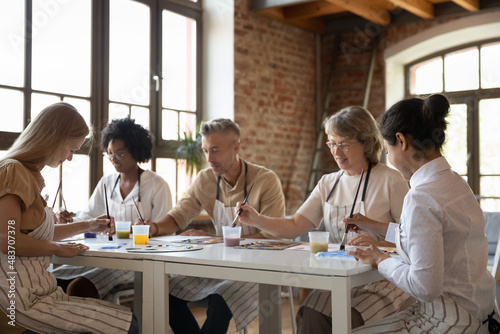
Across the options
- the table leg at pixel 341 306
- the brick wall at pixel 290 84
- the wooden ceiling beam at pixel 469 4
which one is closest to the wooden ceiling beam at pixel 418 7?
the brick wall at pixel 290 84

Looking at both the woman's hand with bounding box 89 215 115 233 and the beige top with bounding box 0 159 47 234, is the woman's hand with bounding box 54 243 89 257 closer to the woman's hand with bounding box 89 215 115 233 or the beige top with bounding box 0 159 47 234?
the beige top with bounding box 0 159 47 234

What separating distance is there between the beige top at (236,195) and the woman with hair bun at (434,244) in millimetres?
1372

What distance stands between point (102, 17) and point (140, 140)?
209cm

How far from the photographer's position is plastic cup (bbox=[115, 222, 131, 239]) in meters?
3.08

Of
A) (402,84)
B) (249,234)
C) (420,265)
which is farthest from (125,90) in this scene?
(420,265)

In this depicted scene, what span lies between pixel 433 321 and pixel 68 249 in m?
1.51

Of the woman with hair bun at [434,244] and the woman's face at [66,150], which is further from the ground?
the woman's face at [66,150]

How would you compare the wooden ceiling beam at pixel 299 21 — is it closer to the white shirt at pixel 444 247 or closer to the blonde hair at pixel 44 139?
the blonde hair at pixel 44 139

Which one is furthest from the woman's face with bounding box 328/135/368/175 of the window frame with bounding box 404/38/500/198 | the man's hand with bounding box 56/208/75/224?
the window frame with bounding box 404/38/500/198

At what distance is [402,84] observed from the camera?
7.44 meters

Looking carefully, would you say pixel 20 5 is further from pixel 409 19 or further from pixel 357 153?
pixel 409 19

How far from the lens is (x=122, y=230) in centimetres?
308

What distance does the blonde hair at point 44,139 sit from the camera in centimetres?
235

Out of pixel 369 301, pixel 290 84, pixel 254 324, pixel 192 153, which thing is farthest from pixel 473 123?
pixel 369 301
